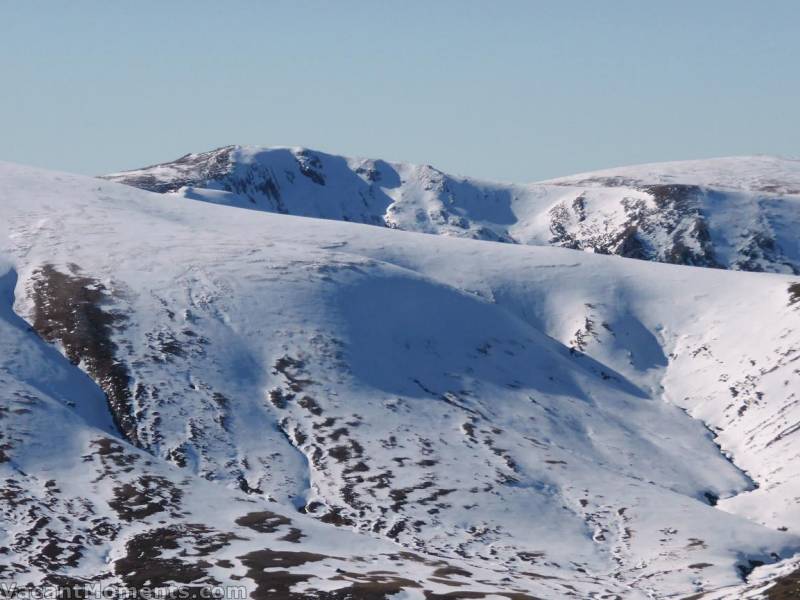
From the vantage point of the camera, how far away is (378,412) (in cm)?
11988

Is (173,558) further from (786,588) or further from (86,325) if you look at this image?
(86,325)

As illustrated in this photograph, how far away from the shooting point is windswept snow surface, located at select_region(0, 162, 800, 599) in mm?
90688

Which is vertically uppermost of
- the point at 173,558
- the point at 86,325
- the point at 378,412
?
the point at 86,325

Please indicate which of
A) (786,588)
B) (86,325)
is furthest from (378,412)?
(786,588)

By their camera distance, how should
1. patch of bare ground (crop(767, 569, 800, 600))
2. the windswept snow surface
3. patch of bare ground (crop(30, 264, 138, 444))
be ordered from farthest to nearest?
patch of bare ground (crop(30, 264, 138, 444))
the windswept snow surface
patch of bare ground (crop(767, 569, 800, 600))

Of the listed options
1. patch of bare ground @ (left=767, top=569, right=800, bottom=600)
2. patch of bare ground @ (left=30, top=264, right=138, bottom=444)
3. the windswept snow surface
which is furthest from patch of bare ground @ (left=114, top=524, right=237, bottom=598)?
patch of bare ground @ (left=767, top=569, right=800, bottom=600)

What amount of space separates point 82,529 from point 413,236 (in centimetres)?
9120

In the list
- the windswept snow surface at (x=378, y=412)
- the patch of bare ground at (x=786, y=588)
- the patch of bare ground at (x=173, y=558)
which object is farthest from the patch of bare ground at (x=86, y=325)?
the patch of bare ground at (x=786, y=588)

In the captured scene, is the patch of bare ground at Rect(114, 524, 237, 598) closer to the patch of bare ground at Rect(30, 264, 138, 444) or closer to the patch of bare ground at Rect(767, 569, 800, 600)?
the patch of bare ground at Rect(30, 264, 138, 444)

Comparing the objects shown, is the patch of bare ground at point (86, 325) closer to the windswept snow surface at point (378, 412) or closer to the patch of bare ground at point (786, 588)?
the windswept snow surface at point (378, 412)

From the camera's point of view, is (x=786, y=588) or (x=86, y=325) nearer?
(x=786, y=588)

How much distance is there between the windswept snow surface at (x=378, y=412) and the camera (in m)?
90.7

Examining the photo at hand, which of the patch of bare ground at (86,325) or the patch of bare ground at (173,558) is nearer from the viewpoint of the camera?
the patch of bare ground at (173,558)

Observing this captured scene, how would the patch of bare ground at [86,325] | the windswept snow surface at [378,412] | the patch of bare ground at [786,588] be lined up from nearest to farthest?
the patch of bare ground at [786,588] → the windswept snow surface at [378,412] → the patch of bare ground at [86,325]
